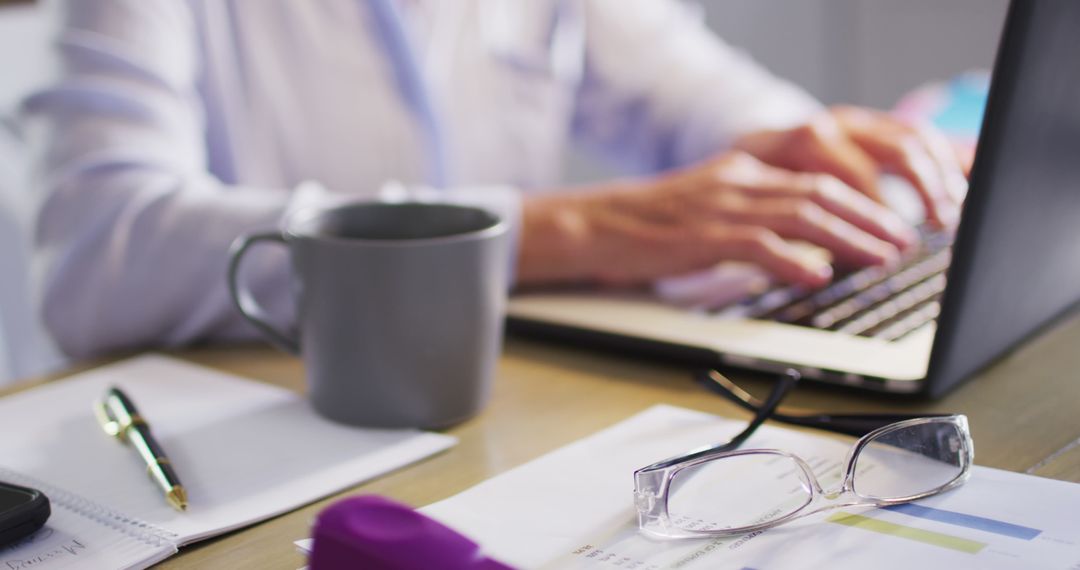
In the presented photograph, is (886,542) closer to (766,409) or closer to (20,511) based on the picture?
(766,409)

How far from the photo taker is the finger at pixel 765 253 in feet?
2.11

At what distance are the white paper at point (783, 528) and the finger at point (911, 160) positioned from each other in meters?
0.43

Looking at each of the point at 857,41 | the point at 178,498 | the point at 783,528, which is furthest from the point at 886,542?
the point at 857,41

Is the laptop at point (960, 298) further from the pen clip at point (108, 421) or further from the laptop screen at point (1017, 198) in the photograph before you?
the pen clip at point (108, 421)

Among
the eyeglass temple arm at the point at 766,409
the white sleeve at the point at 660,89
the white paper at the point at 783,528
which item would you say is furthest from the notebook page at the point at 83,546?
the white sleeve at the point at 660,89

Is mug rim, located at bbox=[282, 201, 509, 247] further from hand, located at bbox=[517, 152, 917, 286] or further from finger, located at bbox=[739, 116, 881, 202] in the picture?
finger, located at bbox=[739, 116, 881, 202]

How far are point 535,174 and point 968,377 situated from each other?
729mm

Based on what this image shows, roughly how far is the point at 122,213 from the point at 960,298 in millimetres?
532

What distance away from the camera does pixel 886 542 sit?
0.34 metres

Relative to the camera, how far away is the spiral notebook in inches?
14.8

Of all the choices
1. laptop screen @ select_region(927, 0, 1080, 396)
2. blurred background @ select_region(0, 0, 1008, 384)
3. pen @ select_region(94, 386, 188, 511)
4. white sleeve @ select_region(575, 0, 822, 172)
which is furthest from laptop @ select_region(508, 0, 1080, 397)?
blurred background @ select_region(0, 0, 1008, 384)

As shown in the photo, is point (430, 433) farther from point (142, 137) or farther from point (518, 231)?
point (142, 137)

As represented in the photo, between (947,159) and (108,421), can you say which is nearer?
(108,421)

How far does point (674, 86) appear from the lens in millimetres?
1130
